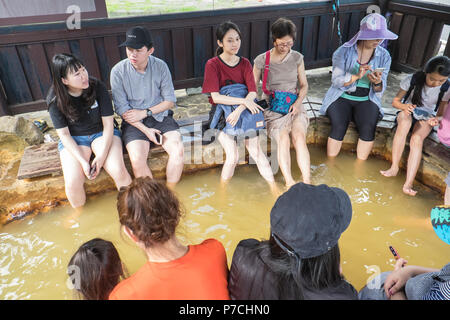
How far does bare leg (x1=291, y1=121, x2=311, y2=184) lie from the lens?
334cm

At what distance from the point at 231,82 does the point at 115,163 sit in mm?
1401

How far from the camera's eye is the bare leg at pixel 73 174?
283 centimetres

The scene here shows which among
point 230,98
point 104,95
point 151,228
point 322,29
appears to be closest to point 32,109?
point 104,95

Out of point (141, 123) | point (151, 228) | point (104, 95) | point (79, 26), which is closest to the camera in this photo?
point (151, 228)

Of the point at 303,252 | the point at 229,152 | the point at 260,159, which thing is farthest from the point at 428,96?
the point at 303,252

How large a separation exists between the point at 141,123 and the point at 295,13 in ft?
11.3

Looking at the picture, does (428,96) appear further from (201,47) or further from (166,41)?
(166,41)

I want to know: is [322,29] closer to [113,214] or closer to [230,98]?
[230,98]

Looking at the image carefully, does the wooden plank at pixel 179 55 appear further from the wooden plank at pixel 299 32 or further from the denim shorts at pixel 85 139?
the denim shorts at pixel 85 139

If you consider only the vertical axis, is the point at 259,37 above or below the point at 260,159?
above

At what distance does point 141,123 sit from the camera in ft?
10.4

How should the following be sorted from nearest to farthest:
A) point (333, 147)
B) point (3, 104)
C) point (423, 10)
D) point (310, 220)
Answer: point (310, 220) → point (333, 147) → point (3, 104) → point (423, 10)

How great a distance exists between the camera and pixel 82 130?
2.95m

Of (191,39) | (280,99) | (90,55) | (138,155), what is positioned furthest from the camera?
(191,39)
